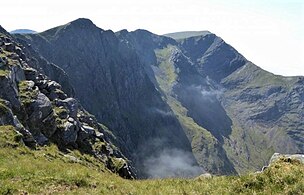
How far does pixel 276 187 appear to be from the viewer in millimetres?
17828

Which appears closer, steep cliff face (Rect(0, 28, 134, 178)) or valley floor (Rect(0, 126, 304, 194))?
valley floor (Rect(0, 126, 304, 194))

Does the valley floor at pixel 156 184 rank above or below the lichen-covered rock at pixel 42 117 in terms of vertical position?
above

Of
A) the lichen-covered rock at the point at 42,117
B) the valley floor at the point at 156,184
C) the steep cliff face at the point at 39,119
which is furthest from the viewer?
the lichen-covered rock at the point at 42,117

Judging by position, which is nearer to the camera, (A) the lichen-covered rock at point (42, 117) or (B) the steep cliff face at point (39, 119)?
(B) the steep cliff face at point (39, 119)

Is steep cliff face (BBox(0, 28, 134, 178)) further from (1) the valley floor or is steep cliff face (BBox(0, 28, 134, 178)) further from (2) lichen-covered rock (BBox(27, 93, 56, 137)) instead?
(1) the valley floor

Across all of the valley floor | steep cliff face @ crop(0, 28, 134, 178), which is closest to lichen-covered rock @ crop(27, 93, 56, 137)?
steep cliff face @ crop(0, 28, 134, 178)

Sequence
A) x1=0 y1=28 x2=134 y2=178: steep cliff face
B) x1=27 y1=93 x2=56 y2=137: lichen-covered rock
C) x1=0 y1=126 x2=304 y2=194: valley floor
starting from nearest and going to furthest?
x1=0 y1=126 x2=304 y2=194: valley floor
x1=0 y1=28 x2=134 y2=178: steep cliff face
x1=27 y1=93 x2=56 y2=137: lichen-covered rock

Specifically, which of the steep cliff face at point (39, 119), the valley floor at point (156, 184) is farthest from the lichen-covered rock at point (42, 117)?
the valley floor at point (156, 184)

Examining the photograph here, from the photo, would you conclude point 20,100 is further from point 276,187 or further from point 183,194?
point 276,187

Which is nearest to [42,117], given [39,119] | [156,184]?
[39,119]

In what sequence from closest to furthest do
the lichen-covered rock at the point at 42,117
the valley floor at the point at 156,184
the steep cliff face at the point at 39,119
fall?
1. the valley floor at the point at 156,184
2. the steep cliff face at the point at 39,119
3. the lichen-covered rock at the point at 42,117

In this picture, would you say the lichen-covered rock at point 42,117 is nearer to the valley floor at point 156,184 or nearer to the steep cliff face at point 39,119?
the steep cliff face at point 39,119

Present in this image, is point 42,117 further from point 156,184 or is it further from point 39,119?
point 156,184

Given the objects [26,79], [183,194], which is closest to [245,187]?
[183,194]
